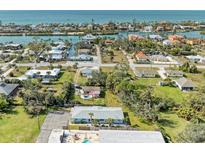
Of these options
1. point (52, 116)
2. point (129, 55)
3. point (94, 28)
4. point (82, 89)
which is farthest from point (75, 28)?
point (52, 116)

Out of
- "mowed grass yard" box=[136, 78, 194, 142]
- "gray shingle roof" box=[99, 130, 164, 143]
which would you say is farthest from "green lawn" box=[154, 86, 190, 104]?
"gray shingle roof" box=[99, 130, 164, 143]

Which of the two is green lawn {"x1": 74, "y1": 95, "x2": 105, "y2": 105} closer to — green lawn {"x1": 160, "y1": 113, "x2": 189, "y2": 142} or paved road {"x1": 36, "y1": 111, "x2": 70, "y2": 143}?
paved road {"x1": 36, "y1": 111, "x2": 70, "y2": 143}

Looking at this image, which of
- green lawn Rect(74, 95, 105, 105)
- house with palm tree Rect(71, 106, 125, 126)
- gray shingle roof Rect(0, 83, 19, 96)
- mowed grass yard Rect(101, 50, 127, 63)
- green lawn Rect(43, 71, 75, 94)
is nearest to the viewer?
house with palm tree Rect(71, 106, 125, 126)

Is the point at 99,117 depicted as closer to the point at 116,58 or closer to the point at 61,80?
the point at 61,80

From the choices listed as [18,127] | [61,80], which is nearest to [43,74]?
[61,80]

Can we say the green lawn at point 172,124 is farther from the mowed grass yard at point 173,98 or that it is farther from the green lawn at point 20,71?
the green lawn at point 20,71

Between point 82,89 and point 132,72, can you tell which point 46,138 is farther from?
point 132,72

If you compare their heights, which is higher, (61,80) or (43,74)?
(43,74)
